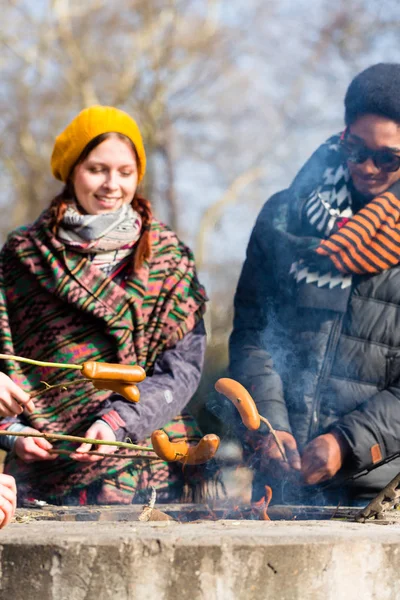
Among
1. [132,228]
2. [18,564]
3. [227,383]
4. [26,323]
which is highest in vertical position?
[132,228]

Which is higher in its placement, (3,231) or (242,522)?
(3,231)

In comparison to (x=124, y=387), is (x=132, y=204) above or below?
above

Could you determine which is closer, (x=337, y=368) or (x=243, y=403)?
(x=243, y=403)

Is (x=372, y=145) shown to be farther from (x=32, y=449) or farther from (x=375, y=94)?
(x=32, y=449)

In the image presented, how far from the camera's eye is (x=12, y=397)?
2762mm

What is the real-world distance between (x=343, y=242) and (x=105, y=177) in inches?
38.6

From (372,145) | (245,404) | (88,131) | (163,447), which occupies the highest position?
(88,131)

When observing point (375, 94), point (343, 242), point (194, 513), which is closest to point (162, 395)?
point (194, 513)

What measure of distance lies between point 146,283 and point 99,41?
66.3ft

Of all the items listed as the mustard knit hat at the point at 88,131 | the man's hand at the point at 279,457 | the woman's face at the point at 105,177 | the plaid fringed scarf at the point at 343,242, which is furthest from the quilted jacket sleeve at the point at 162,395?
the mustard knit hat at the point at 88,131

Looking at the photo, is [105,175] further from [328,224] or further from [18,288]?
[328,224]

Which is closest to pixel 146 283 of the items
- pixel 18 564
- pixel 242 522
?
pixel 242 522

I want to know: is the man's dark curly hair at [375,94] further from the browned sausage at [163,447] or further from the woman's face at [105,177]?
the browned sausage at [163,447]

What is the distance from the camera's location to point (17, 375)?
366 cm
